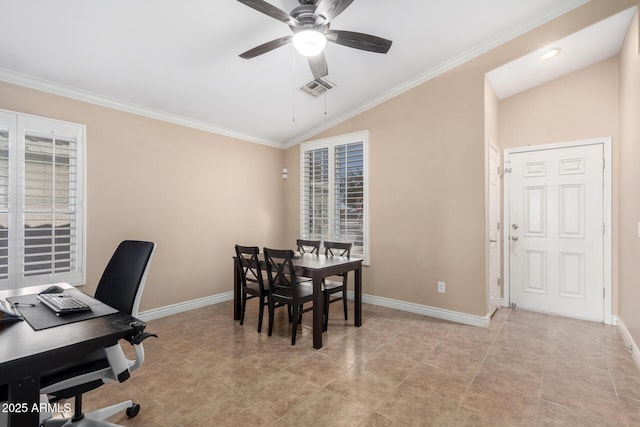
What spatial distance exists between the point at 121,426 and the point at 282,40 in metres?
2.85

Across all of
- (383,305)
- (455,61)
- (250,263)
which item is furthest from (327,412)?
(455,61)

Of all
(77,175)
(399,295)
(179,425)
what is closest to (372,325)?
(399,295)

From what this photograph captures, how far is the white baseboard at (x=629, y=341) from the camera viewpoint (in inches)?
105

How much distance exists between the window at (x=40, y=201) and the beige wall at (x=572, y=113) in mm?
5274

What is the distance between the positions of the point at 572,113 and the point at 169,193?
5.19m

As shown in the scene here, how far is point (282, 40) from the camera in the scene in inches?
95.0

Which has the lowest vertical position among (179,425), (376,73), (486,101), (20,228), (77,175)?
(179,425)

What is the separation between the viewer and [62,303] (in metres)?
1.64

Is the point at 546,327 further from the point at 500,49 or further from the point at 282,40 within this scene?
the point at 282,40

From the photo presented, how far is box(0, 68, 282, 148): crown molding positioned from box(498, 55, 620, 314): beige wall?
4.05 meters

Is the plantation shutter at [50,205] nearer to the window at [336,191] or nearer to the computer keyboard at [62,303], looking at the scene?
the computer keyboard at [62,303]

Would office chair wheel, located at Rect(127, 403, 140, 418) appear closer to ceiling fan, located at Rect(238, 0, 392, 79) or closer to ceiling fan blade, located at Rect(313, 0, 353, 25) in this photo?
ceiling fan, located at Rect(238, 0, 392, 79)

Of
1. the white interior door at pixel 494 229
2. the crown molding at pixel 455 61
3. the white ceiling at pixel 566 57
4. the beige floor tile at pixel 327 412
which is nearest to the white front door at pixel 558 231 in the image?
the white interior door at pixel 494 229

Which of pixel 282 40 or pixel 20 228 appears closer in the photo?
pixel 282 40
